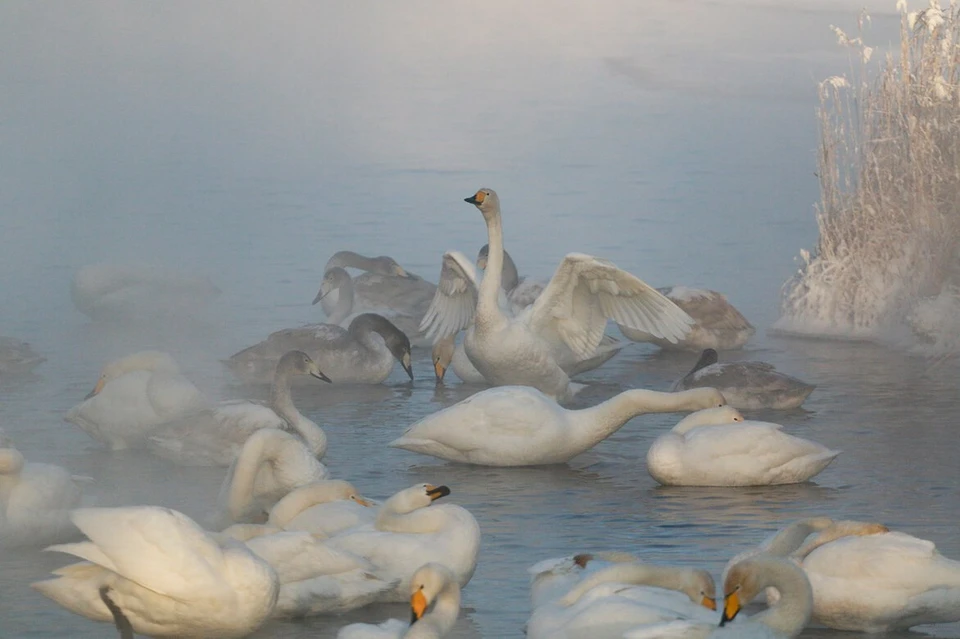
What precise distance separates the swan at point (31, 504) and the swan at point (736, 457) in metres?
2.70

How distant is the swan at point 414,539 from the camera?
6047mm

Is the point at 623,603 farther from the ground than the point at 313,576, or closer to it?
farther from the ground

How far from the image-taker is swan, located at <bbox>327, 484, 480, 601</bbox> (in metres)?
6.05

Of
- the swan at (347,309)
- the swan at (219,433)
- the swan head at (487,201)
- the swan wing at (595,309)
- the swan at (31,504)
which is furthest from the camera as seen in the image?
the swan at (347,309)

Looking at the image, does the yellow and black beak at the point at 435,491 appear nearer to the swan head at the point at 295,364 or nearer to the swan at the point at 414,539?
the swan at the point at 414,539

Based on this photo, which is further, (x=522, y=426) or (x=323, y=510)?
(x=522, y=426)

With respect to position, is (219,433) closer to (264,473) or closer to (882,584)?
(264,473)

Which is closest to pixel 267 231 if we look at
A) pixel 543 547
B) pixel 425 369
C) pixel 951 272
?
pixel 425 369

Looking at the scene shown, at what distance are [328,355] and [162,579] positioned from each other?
6.18 m

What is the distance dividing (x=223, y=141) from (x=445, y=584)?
26338 millimetres

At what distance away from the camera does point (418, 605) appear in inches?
201

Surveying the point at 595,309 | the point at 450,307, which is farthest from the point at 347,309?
the point at 595,309

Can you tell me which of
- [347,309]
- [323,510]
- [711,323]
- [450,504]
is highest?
[450,504]

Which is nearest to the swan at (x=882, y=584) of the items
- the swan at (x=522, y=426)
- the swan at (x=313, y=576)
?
the swan at (x=313, y=576)
